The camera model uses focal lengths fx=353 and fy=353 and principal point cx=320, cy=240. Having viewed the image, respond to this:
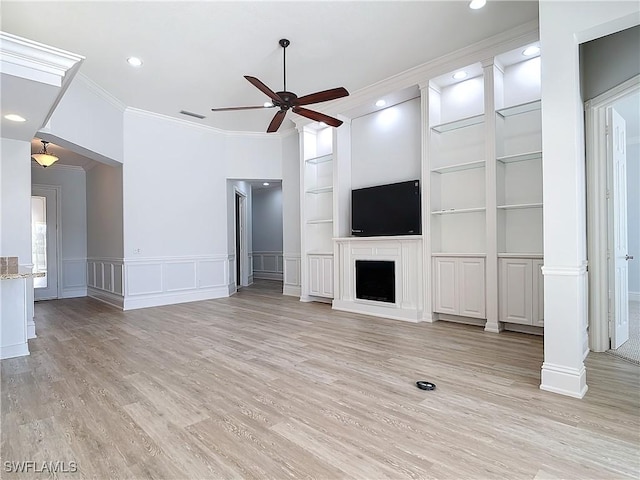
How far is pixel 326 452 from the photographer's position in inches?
70.7

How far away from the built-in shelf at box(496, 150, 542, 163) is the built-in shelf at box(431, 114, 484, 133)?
2.00 ft

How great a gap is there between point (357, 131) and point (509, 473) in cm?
523

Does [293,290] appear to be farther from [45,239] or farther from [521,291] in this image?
[45,239]

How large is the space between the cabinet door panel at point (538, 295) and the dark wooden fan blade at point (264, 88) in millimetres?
3322

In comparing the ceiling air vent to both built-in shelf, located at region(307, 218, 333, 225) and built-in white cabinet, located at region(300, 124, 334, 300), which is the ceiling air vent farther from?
built-in shelf, located at region(307, 218, 333, 225)

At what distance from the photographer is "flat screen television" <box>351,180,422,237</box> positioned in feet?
16.1

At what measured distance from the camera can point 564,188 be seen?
2467mm

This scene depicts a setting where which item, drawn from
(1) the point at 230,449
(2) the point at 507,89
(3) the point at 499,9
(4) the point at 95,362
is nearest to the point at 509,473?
(1) the point at 230,449

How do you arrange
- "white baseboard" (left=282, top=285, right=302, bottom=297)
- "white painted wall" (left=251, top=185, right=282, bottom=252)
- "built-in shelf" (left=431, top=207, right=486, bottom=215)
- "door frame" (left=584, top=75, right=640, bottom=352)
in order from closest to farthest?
"door frame" (left=584, top=75, right=640, bottom=352), "built-in shelf" (left=431, top=207, right=486, bottom=215), "white baseboard" (left=282, top=285, right=302, bottom=297), "white painted wall" (left=251, top=185, right=282, bottom=252)

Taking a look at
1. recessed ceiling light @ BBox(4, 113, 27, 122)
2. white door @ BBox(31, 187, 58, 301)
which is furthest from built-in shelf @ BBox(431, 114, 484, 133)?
white door @ BBox(31, 187, 58, 301)

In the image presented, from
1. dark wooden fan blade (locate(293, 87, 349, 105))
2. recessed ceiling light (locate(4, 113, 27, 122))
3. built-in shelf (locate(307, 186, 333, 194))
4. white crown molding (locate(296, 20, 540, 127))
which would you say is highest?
white crown molding (locate(296, 20, 540, 127))

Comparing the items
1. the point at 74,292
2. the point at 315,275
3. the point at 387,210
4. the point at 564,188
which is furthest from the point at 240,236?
the point at 564,188

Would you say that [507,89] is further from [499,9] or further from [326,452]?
[326,452]

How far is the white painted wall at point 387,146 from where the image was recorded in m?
5.21
